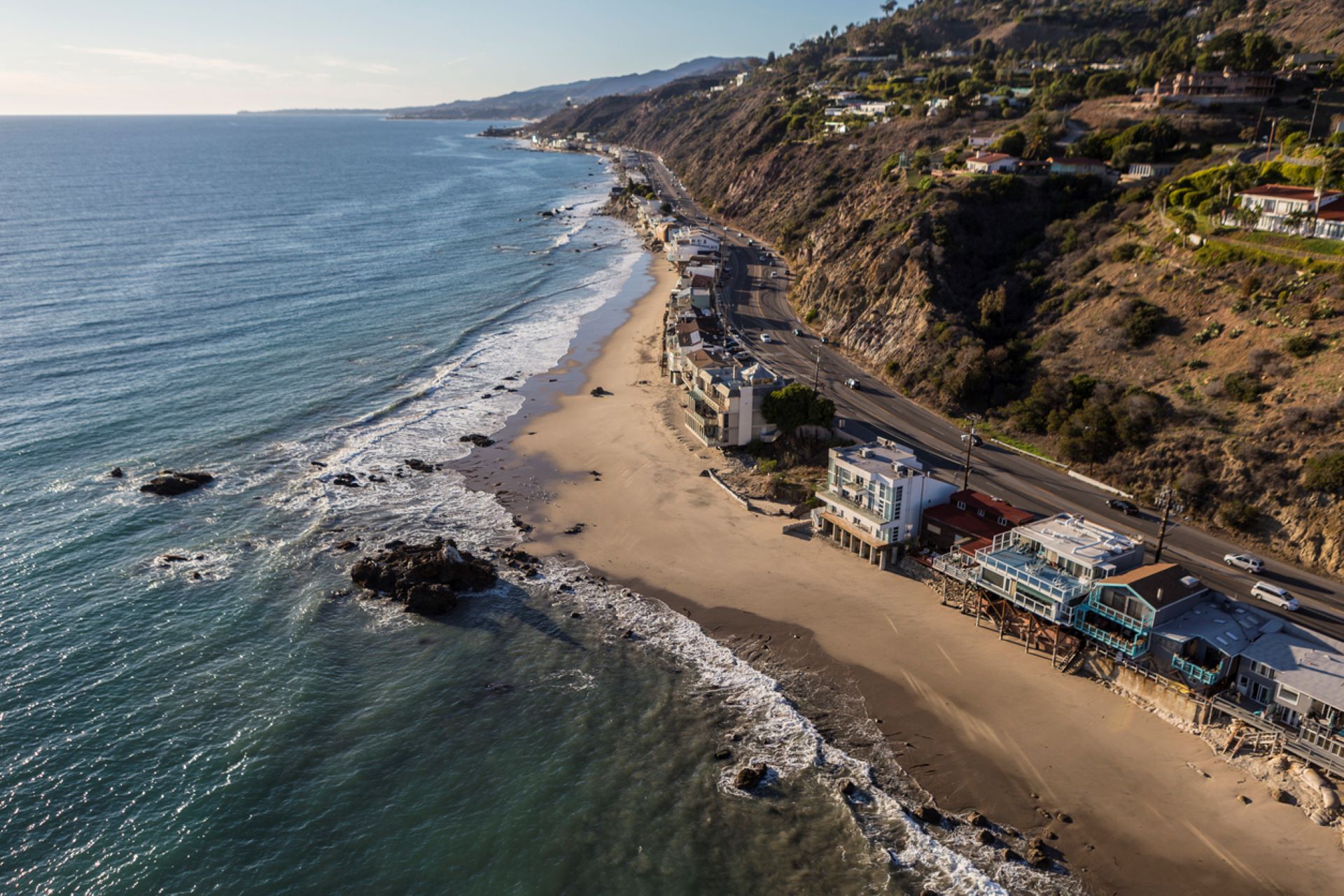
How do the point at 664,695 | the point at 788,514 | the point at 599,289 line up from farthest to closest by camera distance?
the point at 599,289
the point at 788,514
the point at 664,695

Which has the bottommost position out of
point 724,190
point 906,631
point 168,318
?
point 906,631

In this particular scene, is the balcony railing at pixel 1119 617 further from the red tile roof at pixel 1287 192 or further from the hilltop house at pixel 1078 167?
the hilltop house at pixel 1078 167

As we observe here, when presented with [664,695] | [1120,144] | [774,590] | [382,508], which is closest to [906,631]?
[774,590]

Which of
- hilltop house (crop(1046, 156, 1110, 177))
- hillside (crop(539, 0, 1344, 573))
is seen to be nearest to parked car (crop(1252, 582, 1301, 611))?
hillside (crop(539, 0, 1344, 573))

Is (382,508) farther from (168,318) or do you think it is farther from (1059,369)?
(168,318)

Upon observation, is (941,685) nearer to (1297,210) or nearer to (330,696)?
(330,696)

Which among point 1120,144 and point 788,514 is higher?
point 1120,144

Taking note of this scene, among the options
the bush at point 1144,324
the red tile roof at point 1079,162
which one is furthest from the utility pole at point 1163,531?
the red tile roof at point 1079,162

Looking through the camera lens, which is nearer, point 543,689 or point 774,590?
point 543,689
